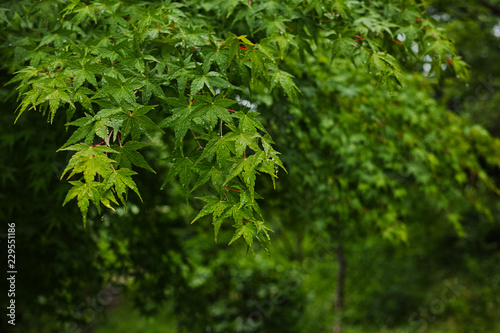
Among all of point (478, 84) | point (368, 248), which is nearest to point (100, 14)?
point (478, 84)

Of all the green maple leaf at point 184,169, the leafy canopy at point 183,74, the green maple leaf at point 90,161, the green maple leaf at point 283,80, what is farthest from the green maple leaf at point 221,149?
the green maple leaf at point 283,80

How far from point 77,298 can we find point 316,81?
3.30 m

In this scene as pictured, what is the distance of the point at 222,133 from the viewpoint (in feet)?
6.50

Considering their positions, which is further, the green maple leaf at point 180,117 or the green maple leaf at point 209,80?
the green maple leaf at point 209,80

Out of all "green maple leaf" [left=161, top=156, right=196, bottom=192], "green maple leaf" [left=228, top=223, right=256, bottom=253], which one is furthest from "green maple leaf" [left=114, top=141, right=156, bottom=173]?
"green maple leaf" [left=228, top=223, right=256, bottom=253]

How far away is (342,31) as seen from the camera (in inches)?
97.7

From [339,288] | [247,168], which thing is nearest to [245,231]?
[247,168]

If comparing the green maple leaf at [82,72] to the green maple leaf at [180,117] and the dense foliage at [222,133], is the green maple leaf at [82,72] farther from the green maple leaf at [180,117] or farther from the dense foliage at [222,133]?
the green maple leaf at [180,117]

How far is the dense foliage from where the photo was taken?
1.82 meters

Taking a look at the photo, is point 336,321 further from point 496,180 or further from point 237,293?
point 496,180

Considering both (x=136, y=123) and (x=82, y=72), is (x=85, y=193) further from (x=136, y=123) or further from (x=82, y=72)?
(x=82, y=72)

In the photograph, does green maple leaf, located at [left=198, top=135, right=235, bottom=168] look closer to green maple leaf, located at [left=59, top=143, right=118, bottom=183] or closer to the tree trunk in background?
green maple leaf, located at [left=59, top=143, right=118, bottom=183]

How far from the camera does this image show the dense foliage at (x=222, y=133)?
5.98 feet

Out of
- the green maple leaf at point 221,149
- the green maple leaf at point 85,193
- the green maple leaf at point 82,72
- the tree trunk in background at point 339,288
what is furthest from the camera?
the tree trunk in background at point 339,288
